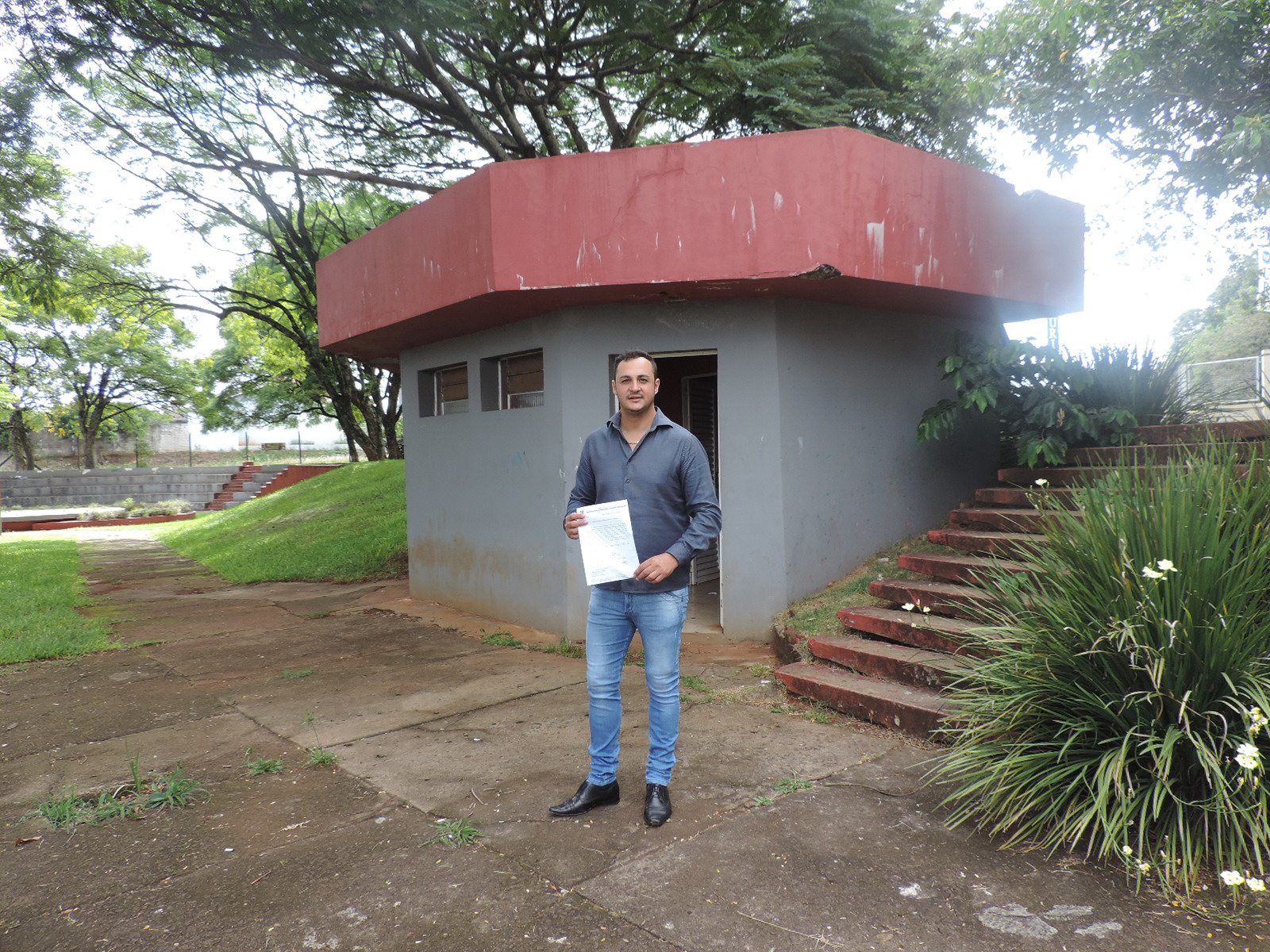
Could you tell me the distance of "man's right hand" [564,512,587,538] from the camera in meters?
3.37

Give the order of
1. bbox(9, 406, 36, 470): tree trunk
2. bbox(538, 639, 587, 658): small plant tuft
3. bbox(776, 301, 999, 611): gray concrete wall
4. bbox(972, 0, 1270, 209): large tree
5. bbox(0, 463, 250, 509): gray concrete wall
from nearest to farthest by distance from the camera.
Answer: bbox(538, 639, 587, 658): small plant tuft, bbox(776, 301, 999, 611): gray concrete wall, bbox(972, 0, 1270, 209): large tree, bbox(0, 463, 250, 509): gray concrete wall, bbox(9, 406, 36, 470): tree trunk

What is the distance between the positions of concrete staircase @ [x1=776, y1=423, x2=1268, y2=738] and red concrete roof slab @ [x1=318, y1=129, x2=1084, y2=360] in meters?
1.81

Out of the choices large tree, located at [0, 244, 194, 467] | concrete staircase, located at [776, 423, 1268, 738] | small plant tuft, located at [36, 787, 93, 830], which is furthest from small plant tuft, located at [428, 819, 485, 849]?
large tree, located at [0, 244, 194, 467]

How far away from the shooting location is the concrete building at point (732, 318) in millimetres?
5980

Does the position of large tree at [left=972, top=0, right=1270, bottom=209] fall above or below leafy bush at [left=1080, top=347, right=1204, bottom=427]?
above

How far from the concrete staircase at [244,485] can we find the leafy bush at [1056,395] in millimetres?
24798

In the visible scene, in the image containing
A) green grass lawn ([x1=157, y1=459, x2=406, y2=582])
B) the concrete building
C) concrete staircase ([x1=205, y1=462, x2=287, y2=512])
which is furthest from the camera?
concrete staircase ([x1=205, y1=462, x2=287, y2=512])

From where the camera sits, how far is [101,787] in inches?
158

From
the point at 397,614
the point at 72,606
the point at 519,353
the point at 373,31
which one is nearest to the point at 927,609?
the point at 519,353

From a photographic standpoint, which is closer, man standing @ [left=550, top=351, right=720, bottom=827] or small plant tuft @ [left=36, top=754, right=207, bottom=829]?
man standing @ [left=550, top=351, right=720, bottom=827]

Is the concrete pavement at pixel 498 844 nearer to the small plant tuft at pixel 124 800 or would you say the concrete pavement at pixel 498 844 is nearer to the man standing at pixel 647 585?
the small plant tuft at pixel 124 800

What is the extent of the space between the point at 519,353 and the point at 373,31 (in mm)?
4203

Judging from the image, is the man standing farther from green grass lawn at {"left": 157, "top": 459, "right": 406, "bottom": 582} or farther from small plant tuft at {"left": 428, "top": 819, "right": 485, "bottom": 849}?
green grass lawn at {"left": 157, "top": 459, "right": 406, "bottom": 582}

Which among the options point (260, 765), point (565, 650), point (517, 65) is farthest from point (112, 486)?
point (260, 765)
